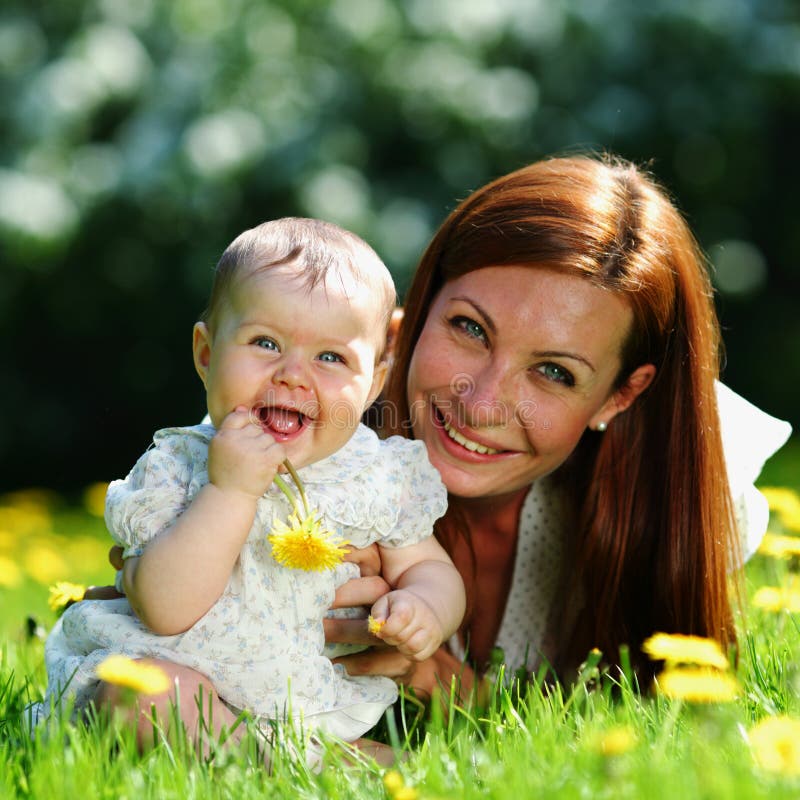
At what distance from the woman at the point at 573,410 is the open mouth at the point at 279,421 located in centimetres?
59

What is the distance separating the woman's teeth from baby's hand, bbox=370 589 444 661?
59 centimetres

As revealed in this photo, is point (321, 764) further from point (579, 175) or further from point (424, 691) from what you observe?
point (579, 175)

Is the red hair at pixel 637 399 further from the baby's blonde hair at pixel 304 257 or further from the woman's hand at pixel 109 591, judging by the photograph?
the woman's hand at pixel 109 591

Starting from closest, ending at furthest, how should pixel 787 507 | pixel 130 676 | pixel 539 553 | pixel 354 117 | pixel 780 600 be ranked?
pixel 130 676, pixel 780 600, pixel 539 553, pixel 787 507, pixel 354 117

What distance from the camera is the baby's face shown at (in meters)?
1.95

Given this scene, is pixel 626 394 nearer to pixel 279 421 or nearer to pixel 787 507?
pixel 787 507

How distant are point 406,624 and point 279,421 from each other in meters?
0.40

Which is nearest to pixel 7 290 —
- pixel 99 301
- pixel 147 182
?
pixel 99 301

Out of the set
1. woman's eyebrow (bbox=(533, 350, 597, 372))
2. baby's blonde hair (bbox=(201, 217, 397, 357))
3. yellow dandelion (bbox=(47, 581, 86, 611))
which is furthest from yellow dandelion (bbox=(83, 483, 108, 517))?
baby's blonde hair (bbox=(201, 217, 397, 357))

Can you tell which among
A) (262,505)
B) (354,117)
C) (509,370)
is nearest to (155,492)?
(262,505)

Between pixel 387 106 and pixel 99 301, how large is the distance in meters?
1.93

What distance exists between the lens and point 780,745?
4.65 feet

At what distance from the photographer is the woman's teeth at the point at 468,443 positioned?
257 centimetres

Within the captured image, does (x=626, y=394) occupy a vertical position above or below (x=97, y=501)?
above
